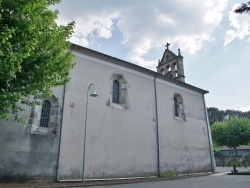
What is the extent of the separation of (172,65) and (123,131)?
444 inches

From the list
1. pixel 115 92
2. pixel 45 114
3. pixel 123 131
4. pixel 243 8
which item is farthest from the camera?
pixel 115 92

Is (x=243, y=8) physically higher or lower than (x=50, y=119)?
higher

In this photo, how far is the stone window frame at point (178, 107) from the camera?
20734mm

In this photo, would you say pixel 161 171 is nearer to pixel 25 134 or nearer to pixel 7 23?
pixel 25 134

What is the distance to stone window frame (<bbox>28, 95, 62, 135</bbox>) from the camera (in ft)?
40.2

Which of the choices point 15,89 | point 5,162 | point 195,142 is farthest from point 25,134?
point 195,142

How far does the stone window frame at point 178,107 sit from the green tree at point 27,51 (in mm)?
13984

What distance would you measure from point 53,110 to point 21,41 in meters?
7.00

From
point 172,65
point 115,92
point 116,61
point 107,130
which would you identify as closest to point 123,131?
point 107,130

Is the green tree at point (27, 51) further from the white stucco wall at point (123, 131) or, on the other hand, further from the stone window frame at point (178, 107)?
the stone window frame at point (178, 107)

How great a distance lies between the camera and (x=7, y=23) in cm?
665

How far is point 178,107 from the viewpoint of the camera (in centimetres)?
2122

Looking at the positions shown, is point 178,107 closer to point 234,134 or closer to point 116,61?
point 116,61

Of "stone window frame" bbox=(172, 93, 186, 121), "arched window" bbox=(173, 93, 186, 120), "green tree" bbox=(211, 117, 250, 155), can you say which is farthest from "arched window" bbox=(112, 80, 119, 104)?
"green tree" bbox=(211, 117, 250, 155)
